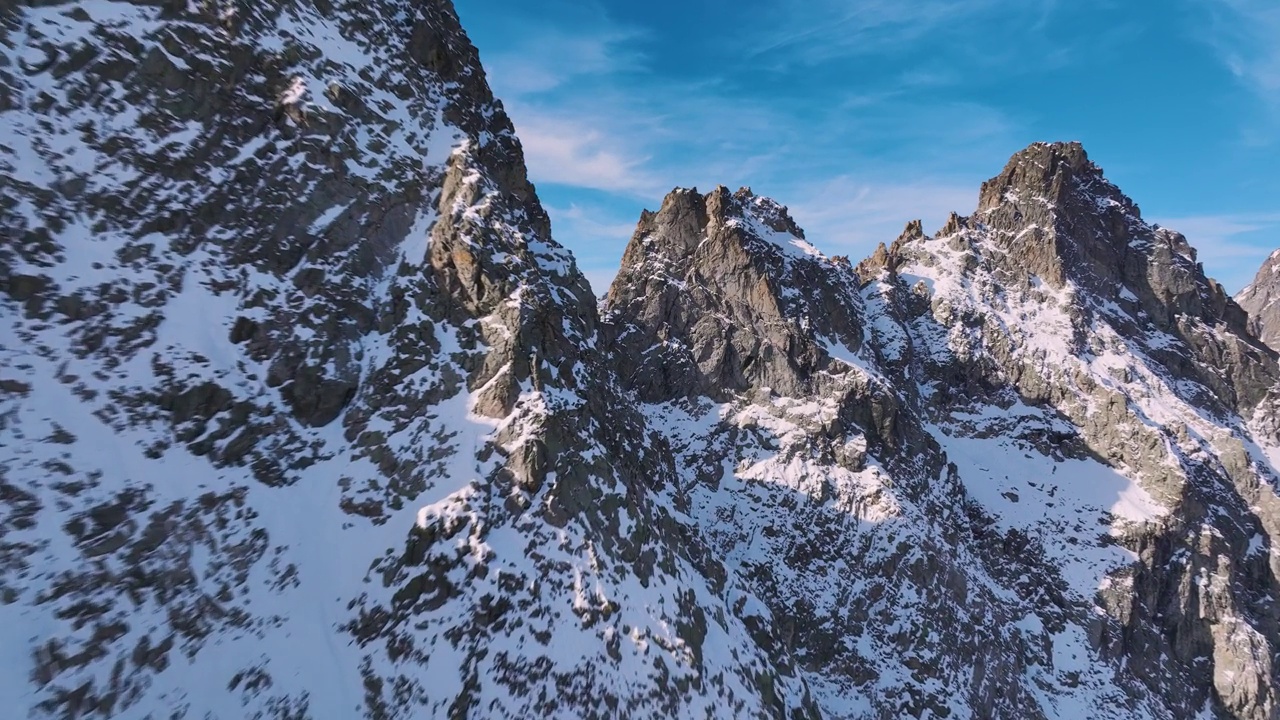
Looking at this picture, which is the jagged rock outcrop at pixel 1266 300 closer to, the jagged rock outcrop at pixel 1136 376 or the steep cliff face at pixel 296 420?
the jagged rock outcrop at pixel 1136 376

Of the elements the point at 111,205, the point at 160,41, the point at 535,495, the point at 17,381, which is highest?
the point at 160,41

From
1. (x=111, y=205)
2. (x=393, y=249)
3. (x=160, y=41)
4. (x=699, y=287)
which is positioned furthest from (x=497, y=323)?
(x=699, y=287)

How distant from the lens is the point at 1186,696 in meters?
50.0

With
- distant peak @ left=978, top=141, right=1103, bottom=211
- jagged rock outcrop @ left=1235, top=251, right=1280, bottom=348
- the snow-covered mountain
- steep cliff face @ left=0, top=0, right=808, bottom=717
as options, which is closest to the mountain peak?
distant peak @ left=978, top=141, right=1103, bottom=211

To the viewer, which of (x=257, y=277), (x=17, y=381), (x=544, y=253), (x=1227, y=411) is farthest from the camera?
(x=1227, y=411)

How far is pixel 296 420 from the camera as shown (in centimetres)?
2597

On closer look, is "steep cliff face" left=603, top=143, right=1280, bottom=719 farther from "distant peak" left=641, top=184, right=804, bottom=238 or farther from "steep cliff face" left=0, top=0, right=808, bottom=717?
"steep cliff face" left=0, top=0, right=808, bottom=717

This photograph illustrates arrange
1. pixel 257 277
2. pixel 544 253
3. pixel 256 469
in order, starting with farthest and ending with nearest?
pixel 544 253 → pixel 257 277 → pixel 256 469

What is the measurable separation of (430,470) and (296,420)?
210 inches

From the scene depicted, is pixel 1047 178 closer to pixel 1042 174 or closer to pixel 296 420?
pixel 1042 174

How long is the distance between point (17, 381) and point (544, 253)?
835 inches

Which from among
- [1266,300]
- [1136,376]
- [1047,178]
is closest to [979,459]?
[1136,376]

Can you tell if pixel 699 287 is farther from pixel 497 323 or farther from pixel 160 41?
pixel 160 41

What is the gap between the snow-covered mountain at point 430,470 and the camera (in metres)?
20.6
